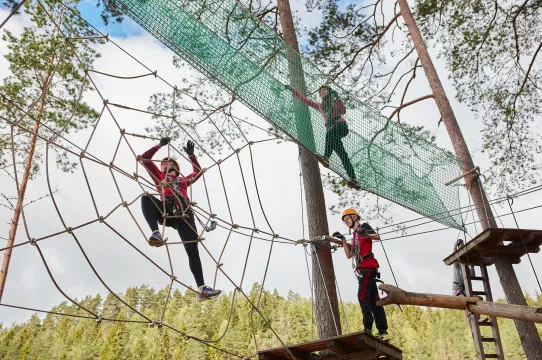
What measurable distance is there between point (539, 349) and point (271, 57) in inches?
141

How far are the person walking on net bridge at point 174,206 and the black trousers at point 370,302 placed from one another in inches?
38.2

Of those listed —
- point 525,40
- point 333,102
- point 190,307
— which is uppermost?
point 190,307

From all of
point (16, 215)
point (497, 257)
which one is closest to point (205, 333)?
point (16, 215)

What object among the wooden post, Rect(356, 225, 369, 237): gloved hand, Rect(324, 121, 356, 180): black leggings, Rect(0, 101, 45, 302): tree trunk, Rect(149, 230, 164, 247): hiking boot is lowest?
the wooden post

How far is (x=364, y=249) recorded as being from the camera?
3.44m

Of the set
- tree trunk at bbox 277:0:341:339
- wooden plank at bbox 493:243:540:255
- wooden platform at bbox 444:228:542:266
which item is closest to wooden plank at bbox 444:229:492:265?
wooden platform at bbox 444:228:542:266

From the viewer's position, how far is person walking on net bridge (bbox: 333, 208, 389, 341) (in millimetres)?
3240

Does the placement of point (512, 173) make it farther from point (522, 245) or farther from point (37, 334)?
point (37, 334)

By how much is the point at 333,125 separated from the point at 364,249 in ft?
3.23

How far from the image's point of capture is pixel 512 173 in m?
5.92

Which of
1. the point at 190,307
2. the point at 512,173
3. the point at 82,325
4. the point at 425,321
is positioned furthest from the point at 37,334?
the point at 512,173

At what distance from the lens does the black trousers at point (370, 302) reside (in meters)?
3.23

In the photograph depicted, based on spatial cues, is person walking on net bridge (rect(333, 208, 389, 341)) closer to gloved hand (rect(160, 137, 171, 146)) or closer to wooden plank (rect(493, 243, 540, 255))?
gloved hand (rect(160, 137, 171, 146))

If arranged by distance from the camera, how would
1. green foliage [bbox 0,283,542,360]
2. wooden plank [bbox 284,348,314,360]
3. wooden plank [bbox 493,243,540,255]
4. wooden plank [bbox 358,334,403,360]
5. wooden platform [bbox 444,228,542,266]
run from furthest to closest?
green foliage [bbox 0,283,542,360]
wooden plank [bbox 493,243,540,255]
wooden platform [bbox 444,228,542,266]
wooden plank [bbox 284,348,314,360]
wooden plank [bbox 358,334,403,360]
